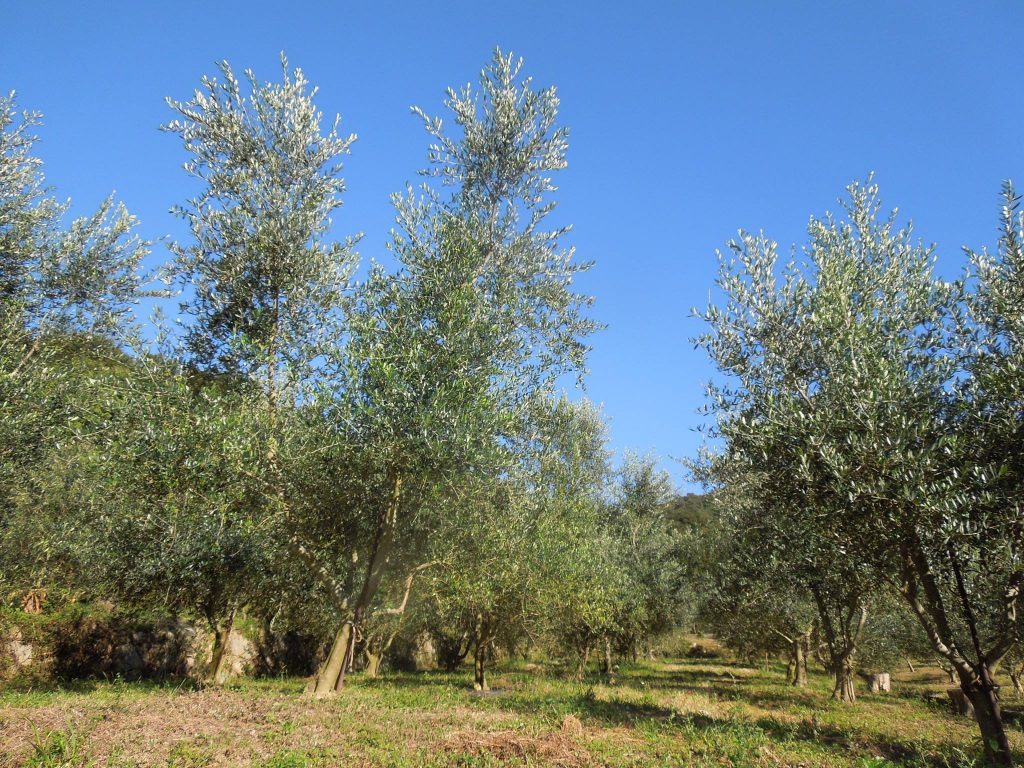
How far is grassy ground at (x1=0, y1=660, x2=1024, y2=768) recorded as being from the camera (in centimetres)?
944

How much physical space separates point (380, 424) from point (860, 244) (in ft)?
41.4

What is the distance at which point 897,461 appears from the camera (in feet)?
32.2

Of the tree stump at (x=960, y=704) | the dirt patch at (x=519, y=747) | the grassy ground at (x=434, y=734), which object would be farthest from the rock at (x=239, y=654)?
the tree stump at (x=960, y=704)

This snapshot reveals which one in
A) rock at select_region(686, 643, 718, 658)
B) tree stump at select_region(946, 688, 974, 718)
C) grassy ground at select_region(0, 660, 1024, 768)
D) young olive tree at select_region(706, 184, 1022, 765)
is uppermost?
young olive tree at select_region(706, 184, 1022, 765)

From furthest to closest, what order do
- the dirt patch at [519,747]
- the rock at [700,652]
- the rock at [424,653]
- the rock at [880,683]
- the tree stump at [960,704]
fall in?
1. the rock at [700,652]
2. the rock at [424,653]
3. the rock at [880,683]
4. the tree stump at [960,704]
5. the dirt patch at [519,747]

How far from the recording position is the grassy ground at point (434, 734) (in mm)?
9438

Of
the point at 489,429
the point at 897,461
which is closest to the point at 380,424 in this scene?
the point at 489,429

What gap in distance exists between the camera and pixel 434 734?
452 inches

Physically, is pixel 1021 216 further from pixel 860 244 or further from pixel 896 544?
pixel 896 544

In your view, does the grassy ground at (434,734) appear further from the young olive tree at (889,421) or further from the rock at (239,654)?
the rock at (239,654)

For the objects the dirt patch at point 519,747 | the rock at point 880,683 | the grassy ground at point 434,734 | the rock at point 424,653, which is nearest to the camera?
the grassy ground at point 434,734

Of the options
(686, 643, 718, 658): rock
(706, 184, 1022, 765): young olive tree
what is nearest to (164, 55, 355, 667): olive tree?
(706, 184, 1022, 765): young olive tree

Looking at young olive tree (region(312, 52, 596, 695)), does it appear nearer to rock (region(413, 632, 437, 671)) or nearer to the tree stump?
the tree stump

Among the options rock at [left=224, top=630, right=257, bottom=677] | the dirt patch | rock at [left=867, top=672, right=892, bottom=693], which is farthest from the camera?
rock at [left=867, top=672, right=892, bottom=693]
